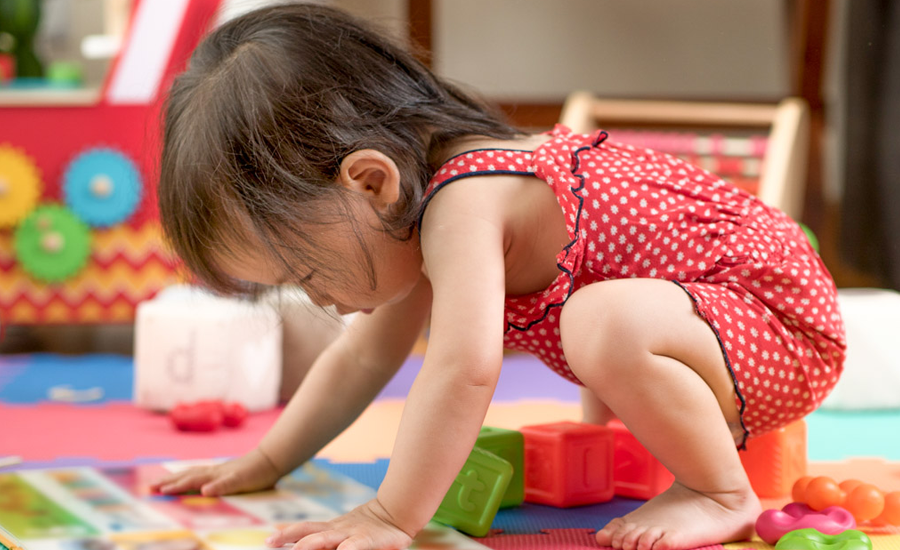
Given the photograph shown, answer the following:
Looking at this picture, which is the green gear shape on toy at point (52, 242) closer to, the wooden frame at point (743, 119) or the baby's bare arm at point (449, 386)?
the wooden frame at point (743, 119)

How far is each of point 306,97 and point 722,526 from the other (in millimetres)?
445

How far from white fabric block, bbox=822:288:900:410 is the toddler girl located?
0.49 metres

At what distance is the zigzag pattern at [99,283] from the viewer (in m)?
1.74

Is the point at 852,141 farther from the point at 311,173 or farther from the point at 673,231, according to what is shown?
the point at 311,173

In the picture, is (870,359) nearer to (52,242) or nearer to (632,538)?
(632,538)

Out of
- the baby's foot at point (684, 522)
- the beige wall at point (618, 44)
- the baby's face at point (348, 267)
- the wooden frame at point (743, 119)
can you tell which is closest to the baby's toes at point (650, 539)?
the baby's foot at point (684, 522)

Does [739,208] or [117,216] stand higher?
[739,208]

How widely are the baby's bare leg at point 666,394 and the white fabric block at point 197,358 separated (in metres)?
0.70

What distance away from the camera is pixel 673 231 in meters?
0.78

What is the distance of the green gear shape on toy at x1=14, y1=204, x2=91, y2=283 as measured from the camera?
5.61ft

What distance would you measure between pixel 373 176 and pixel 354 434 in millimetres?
502

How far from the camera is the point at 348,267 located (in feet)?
2.43

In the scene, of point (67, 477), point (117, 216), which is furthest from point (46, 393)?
point (67, 477)

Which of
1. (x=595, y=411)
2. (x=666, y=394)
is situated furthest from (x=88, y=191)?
(x=666, y=394)
